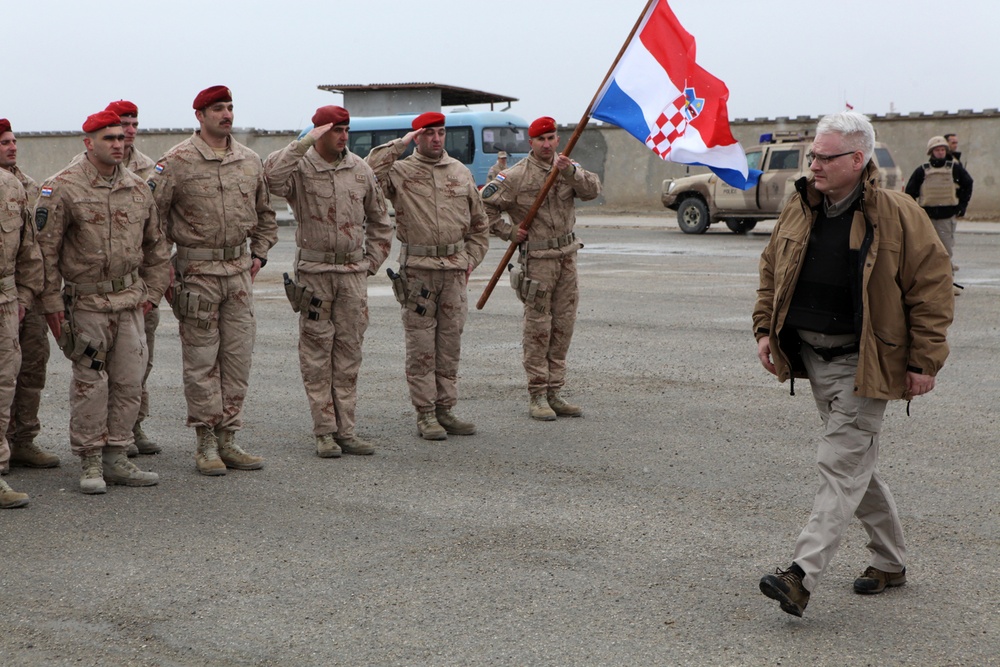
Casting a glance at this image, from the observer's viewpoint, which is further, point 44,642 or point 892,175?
point 892,175

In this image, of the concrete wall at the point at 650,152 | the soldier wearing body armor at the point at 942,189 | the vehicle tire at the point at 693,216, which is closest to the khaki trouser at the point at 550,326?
the soldier wearing body armor at the point at 942,189

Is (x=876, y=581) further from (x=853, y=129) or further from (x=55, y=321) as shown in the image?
(x=55, y=321)

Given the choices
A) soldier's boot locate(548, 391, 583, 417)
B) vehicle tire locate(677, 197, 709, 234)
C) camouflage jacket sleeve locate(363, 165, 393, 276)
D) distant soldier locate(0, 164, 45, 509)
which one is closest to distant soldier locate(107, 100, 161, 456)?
distant soldier locate(0, 164, 45, 509)

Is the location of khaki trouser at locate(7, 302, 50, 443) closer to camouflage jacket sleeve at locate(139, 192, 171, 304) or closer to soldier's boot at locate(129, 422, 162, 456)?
soldier's boot at locate(129, 422, 162, 456)

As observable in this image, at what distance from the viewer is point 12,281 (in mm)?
5895

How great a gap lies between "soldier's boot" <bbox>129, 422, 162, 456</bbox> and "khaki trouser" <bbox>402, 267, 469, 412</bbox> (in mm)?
1574

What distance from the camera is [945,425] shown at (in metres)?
7.58

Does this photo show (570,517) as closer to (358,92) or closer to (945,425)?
(945,425)

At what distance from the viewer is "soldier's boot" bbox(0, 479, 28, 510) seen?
5867 mm

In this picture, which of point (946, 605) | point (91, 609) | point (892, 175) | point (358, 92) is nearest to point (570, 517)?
point (946, 605)

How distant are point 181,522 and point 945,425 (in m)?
4.72

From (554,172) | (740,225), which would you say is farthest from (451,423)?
(740,225)

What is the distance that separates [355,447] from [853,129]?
371 centimetres

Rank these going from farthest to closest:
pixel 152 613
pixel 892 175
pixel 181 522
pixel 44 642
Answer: pixel 892 175 < pixel 181 522 < pixel 152 613 < pixel 44 642
